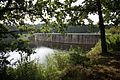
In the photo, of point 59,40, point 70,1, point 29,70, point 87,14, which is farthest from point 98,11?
point 59,40

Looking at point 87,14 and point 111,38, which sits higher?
point 87,14

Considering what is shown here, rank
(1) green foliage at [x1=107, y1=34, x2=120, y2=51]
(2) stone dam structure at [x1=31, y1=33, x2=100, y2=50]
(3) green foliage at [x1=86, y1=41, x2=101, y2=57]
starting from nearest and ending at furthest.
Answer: (3) green foliage at [x1=86, y1=41, x2=101, y2=57] < (1) green foliage at [x1=107, y1=34, x2=120, y2=51] < (2) stone dam structure at [x1=31, y1=33, x2=100, y2=50]

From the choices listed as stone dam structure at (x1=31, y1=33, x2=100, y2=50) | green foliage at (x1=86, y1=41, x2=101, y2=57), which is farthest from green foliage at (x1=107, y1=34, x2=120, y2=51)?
stone dam structure at (x1=31, y1=33, x2=100, y2=50)

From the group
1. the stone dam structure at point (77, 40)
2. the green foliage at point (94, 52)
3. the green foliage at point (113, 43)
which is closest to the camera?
the green foliage at point (94, 52)

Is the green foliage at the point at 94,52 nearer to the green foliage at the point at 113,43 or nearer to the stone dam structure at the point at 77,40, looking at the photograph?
the green foliage at the point at 113,43

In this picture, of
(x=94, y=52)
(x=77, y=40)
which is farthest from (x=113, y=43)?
(x=77, y=40)

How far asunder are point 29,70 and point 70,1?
1008cm

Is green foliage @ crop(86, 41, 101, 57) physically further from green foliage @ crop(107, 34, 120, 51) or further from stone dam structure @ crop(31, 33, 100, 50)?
stone dam structure @ crop(31, 33, 100, 50)

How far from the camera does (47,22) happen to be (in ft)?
41.5

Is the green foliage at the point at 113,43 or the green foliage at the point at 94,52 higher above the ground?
the green foliage at the point at 113,43

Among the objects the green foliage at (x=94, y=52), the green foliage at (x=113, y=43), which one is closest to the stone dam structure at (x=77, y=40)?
the green foliage at (x=113, y=43)

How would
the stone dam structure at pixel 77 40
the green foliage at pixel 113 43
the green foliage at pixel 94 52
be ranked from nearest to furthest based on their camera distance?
the green foliage at pixel 94 52 → the green foliage at pixel 113 43 → the stone dam structure at pixel 77 40

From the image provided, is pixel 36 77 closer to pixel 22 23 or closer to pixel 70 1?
pixel 22 23

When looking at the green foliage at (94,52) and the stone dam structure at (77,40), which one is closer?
the green foliage at (94,52)
